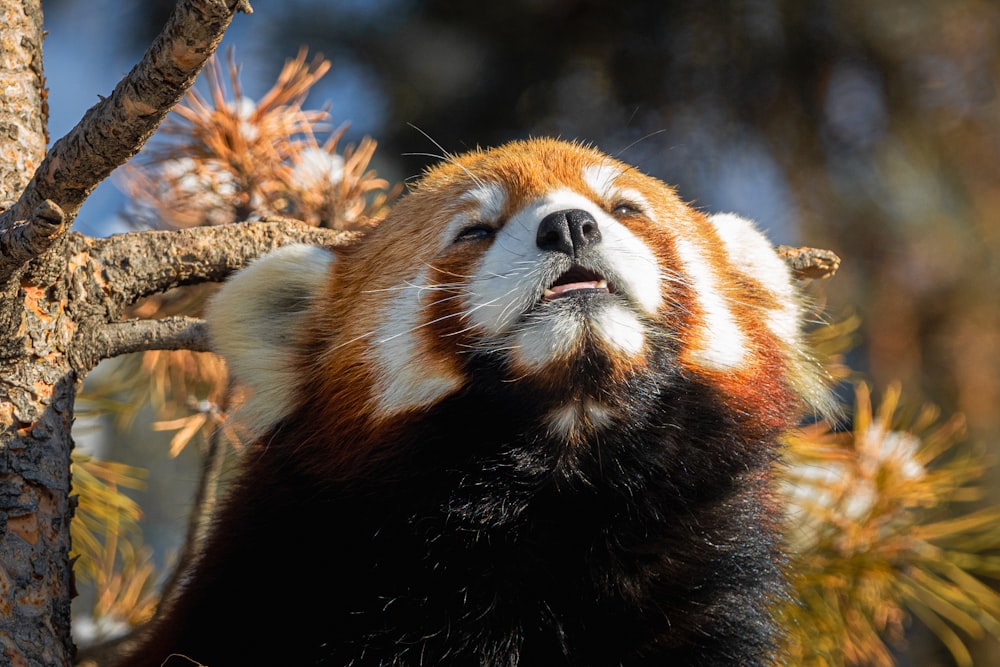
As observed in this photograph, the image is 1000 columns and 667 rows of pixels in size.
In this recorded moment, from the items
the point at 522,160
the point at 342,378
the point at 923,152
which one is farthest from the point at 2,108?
the point at 923,152

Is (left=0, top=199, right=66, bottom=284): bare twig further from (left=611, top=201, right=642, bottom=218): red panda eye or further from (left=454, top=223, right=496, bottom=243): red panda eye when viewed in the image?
(left=611, top=201, right=642, bottom=218): red panda eye

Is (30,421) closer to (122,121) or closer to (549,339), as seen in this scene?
(122,121)

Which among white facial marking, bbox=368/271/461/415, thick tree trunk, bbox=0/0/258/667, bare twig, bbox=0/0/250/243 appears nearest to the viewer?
bare twig, bbox=0/0/250/243

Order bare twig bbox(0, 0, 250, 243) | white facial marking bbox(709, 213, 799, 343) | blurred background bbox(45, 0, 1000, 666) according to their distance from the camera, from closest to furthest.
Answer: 1. bare twig bbox(0, 0, 250, 243)
2. white facial marking bbox(709, 213, 799, 343)
3. blurred background bbox(45, 0, 1000, 666)

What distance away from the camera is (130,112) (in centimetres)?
148

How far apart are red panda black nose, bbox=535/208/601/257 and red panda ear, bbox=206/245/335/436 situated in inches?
26.6

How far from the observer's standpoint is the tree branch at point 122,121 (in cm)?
132

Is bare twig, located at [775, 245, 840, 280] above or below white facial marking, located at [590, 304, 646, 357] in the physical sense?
above

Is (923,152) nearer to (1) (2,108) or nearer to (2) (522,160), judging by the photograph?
(2) (522,160)

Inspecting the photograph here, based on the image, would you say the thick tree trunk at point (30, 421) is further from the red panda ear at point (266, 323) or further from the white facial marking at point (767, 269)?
the white facial marking at point (767, 269)

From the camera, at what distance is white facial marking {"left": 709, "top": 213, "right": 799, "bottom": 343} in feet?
7.53

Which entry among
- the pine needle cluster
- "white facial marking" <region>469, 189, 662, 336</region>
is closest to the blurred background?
the pine needle cluster

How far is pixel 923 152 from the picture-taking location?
5.07 m

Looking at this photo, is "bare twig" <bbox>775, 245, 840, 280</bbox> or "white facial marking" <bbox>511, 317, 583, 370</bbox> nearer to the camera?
"white facial marking" <bbox>511, 317, 583, 370</bbox>
